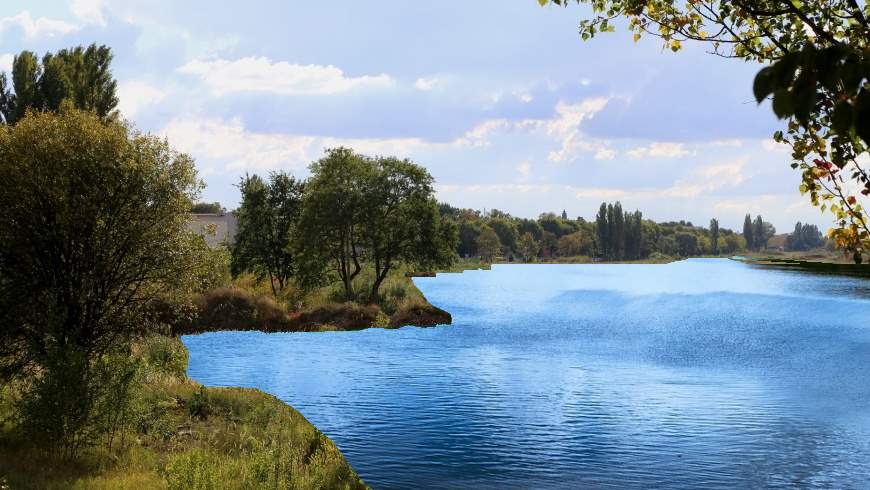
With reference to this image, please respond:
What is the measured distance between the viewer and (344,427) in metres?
21.7

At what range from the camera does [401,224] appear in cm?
5572

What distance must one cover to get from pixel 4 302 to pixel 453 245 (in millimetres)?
41595

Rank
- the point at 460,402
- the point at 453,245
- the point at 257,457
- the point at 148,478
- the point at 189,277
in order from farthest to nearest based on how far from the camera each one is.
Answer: the point at 453,245 → the point at 460,402 → the point at 189,277 → the point at 148,478 → the point at 257,457

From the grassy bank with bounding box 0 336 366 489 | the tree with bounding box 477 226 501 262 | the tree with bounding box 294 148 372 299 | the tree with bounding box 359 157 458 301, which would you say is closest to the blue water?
the grassy bank with bounding box 0 336 366 489

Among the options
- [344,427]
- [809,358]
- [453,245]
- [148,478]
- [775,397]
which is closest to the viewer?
[148,478]

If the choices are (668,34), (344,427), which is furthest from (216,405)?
(668,34)

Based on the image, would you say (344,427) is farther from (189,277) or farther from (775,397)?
(775,397)

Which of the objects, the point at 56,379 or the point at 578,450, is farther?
the point at 578,450

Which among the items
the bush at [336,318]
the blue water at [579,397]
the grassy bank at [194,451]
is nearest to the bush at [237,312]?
the bush at [336,318]

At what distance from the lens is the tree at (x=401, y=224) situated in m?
55.5

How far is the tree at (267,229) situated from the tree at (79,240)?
117 feet

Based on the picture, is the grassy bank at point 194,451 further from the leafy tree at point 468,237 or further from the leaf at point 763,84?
the leafy tree at point 468,237

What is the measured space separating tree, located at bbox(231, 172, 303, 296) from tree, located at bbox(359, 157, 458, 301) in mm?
6175

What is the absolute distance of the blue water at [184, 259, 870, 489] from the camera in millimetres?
18328
